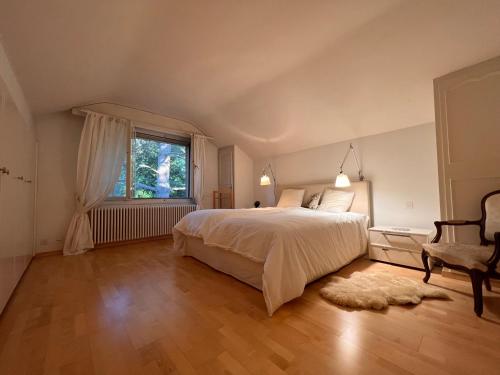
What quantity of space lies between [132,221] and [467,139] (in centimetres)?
493

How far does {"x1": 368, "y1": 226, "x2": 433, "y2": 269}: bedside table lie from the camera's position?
2412mm

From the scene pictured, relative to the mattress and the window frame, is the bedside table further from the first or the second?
the window frame

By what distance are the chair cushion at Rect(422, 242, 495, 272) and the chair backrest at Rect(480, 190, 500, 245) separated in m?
0.25

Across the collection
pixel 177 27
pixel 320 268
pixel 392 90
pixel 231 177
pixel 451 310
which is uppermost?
pixel 177 27

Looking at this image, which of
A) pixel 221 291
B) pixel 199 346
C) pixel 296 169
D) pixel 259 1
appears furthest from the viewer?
pixel 296 169

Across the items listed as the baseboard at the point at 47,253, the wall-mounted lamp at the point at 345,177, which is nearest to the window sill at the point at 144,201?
the baseboard at the point at 47,253

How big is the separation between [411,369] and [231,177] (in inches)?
171

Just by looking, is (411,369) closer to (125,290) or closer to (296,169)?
(125,290)

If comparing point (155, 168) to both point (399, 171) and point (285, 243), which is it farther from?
point (399, 171)

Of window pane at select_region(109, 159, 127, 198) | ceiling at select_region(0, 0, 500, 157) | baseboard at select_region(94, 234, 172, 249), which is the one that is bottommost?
baseboard at select_region(94, 234, 172, 249)

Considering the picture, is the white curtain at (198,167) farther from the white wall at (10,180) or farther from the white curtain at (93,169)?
the white wall at (10,180)

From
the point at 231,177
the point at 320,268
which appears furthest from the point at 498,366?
the point at 231,177

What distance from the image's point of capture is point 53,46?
1752 millimetres

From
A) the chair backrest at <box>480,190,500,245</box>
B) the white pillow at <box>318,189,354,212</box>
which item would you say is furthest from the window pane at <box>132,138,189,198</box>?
the chair backrest at <box>480,190,500,245</box>
